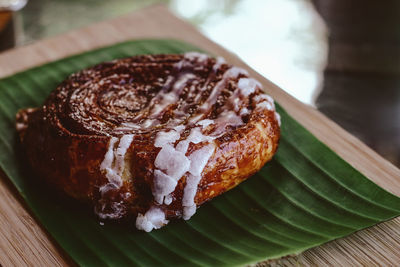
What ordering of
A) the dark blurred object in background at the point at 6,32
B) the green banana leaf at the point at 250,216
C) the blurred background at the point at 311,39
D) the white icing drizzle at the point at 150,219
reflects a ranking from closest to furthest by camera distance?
the green banana leaf at the point at 250,216 → the white icing drizzle at the point at 150,219 → the blurred background at the point at 311,39 → the dark blurred object in background at the point at 6,32

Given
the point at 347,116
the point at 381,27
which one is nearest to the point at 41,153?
the point at 347,116

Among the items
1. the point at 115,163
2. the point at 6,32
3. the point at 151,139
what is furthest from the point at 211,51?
the point at 6,32

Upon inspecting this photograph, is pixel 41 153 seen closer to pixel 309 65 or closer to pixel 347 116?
pixel 347 116

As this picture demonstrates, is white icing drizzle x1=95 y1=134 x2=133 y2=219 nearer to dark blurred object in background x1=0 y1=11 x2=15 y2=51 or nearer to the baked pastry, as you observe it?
the baked pastry

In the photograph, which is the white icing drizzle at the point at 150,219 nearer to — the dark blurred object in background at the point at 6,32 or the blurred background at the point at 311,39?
the blurred background at the point at 311,39

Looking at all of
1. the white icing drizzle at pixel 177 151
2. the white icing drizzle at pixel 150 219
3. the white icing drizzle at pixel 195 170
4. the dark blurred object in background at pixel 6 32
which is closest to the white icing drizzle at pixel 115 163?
the white icing drizzle at pixel 177 151

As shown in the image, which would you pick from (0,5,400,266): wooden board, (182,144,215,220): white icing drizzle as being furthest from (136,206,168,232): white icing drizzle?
(0,5,400,266): wooden board
